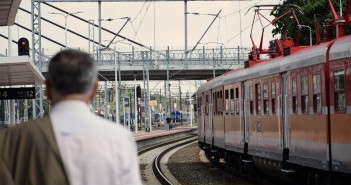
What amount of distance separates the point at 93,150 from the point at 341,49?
967 cm

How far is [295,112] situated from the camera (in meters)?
15.7

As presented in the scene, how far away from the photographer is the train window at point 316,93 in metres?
13.9

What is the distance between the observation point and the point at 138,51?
7281cm

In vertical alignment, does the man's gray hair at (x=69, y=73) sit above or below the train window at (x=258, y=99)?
below

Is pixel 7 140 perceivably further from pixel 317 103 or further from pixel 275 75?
pixel 275 75

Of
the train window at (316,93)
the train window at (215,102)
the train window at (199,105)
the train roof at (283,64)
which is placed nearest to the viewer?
the train window at (316,93)

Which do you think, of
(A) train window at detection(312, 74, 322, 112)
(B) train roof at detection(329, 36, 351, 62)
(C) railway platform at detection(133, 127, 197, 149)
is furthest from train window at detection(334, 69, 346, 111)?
(C) railway platform at detection(133, 127, 197, 149)

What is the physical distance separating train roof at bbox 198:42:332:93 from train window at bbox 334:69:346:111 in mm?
703

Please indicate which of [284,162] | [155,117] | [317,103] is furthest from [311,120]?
[155,117]

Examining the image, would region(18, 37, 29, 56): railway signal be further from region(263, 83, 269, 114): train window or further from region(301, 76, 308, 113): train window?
region(301, 76, 308, 113): train window

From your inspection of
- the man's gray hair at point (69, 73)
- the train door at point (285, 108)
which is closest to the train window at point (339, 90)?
the train door at point (285, 108)

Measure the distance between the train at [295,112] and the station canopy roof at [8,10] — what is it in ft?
22.3

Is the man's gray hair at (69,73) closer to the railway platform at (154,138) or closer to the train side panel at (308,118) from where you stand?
the train side panel at (308,118)

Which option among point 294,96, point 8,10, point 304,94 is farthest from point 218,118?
point 304,94
